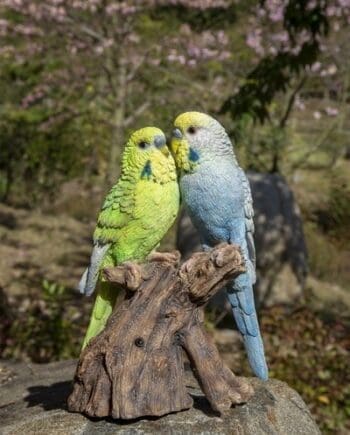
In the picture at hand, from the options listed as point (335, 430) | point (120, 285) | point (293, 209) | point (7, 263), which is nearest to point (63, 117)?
point (7, 263)

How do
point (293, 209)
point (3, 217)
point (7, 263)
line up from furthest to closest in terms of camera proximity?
point (3, 217) < point (7, 263) < point (293, 209)

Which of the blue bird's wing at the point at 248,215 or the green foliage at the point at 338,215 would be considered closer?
the blue bird's wing at the point at 248,215

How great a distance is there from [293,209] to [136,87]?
4.34 m

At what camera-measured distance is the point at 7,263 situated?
311 inches

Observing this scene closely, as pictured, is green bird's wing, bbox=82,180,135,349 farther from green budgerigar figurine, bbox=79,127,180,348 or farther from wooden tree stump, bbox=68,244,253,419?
wooden tree stump, bbox=68,244,253,419

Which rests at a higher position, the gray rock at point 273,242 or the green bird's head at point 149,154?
the green bird's head at point 149,154

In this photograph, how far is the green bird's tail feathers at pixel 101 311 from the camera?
2.82 meters

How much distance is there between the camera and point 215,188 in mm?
2551

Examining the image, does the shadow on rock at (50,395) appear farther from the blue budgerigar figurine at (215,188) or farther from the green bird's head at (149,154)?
the green bird's head at (149,154)

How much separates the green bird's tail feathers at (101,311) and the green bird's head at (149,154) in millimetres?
540

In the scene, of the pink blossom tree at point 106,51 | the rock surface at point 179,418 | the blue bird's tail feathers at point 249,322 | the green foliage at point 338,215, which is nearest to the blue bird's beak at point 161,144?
the blue bird's tail feathers at point 249,322

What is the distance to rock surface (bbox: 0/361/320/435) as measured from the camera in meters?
2.59

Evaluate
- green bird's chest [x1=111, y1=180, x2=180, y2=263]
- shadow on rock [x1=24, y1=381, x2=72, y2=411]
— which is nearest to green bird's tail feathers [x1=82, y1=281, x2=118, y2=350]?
green bird's chest [x1=111, y1=180, x2=180, y2=263]

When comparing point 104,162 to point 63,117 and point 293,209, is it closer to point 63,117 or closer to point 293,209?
point 63,117
